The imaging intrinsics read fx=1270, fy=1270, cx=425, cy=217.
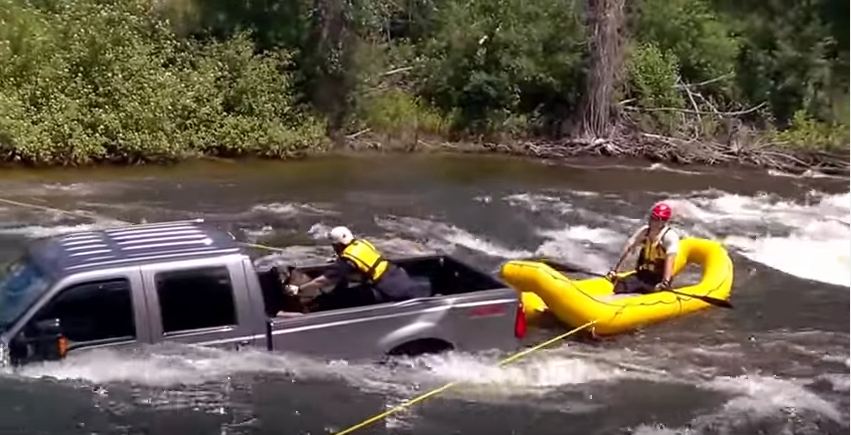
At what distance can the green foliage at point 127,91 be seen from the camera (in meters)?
23.3

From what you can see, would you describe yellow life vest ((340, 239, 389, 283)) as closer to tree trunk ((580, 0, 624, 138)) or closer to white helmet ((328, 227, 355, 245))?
white helmet ((328, 227, 355, 245))

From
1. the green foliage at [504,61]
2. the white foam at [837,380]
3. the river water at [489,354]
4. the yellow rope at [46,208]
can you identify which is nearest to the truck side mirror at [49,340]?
the river water at [489,354]

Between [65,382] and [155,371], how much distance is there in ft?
2.31

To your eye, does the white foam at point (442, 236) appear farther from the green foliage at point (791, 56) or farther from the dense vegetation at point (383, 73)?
the green foliage at point (791, 56)

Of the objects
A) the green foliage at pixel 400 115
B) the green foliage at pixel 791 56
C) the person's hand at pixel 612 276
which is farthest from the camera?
the green foliage at pixel 791 56

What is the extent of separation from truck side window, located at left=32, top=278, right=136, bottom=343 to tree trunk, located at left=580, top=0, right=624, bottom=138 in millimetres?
19771

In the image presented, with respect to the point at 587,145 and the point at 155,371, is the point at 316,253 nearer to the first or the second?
the point at 155,371

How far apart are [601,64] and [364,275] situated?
59.5 ft

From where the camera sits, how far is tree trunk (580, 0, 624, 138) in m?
27.9

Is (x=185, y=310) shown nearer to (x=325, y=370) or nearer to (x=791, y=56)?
(x=325, y=370)

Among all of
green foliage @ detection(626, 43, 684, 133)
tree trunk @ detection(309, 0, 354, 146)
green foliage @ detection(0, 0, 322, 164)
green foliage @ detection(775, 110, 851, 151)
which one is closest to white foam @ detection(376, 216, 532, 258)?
green foliage @ detection(0, 0, 322, 164)

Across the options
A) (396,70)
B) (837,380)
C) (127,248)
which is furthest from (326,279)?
(396,70)

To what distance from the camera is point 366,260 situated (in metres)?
10.9

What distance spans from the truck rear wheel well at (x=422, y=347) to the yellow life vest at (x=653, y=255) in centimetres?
377
